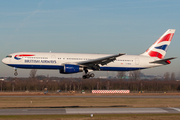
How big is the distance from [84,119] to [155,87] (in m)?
85.0

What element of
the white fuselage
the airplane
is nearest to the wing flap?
the airplane

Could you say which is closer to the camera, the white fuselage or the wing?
the wing

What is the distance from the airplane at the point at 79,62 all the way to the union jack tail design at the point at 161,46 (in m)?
1.04

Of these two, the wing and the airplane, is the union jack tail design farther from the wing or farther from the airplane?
the wing

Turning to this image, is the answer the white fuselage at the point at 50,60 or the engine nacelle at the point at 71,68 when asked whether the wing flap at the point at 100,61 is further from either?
the white fuselage at the point at 50,60

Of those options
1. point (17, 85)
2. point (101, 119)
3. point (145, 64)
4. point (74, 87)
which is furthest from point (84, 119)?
point (17, 85)

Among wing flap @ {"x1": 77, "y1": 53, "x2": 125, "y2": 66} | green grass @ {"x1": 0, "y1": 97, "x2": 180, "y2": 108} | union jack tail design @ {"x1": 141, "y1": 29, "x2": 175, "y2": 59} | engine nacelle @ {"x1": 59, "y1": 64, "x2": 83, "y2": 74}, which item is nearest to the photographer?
green grass @ {"x1": 0, "y1": 97, "x2": 180, "y2": 108}

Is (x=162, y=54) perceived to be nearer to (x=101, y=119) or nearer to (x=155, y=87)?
(x=101, y=119)

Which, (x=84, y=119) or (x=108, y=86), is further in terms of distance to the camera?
(x=108, y=86)

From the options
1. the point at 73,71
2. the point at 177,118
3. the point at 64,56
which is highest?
the point at 64,56

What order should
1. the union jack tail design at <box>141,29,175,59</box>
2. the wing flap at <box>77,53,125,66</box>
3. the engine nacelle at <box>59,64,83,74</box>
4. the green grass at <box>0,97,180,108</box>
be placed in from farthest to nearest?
the union jack tail design at <box>141,29,175,59</box>
the engine nacelle at <box>59,64,83,74</box>
the wing flap at <box>77,53,125,66</box>
the green grass at <box>0,97,180,108</box>

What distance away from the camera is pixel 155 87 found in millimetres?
106625

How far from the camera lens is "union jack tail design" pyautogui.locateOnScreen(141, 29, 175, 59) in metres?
52.2

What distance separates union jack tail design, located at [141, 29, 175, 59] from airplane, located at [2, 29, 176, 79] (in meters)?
1.04
